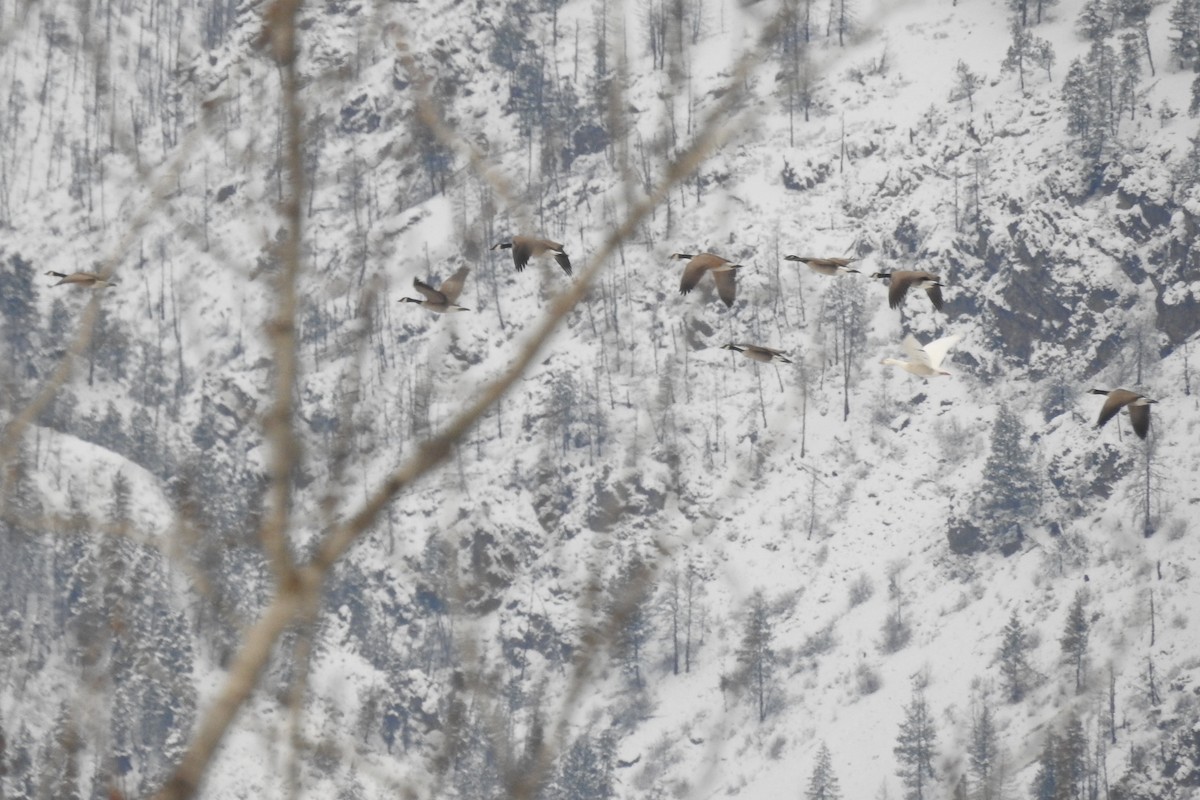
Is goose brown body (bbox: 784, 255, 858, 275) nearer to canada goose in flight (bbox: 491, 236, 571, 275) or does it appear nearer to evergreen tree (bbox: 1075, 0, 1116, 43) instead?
canada goose in flight (bbox: 491, 236, 571, 275)

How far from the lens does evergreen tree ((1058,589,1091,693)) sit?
6906cm

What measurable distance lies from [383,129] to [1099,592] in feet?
197

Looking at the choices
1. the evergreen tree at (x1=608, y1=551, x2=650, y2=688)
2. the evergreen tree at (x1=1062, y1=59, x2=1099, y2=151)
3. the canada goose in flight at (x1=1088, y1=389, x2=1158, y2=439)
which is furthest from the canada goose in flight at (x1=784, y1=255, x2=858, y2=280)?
the evergreen tree at (x1=1062, y1=59, x2=1099, y2=151)

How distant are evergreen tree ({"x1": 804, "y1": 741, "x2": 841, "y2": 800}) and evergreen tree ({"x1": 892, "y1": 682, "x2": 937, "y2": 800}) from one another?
336 cm

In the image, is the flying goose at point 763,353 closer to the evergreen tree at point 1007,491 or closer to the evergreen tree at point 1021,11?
the evergreen tree at point 1007,491

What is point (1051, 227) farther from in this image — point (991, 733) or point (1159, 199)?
point (991, 733)

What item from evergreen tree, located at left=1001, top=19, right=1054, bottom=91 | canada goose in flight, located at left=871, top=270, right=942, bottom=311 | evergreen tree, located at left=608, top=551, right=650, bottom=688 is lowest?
evergreen tree, located at left=608, top=551, right=650, bottom=688

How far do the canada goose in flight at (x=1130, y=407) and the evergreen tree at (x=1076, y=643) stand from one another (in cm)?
6341

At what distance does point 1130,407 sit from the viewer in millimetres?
6699

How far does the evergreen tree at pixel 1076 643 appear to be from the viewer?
2719 inches

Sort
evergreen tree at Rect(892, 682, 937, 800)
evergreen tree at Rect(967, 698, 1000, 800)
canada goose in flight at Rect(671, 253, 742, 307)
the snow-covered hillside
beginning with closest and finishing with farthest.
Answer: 1. canada goose in flight at Rect(671, 253, 742, 307)
2. evergreen tree at Rect(967, 698, 1000, 800)
3. evergreen tree at Rect(892, 682, 937, 800)
4. the snow-covered hillside

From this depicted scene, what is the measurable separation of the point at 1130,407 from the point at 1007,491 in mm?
76573

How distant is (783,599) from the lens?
8438cm

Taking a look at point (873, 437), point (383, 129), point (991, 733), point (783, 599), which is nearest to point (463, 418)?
point (991, 733)
